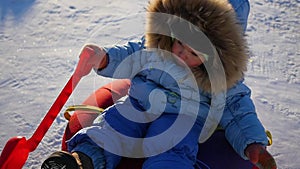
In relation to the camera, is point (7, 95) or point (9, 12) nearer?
point (7, 95)

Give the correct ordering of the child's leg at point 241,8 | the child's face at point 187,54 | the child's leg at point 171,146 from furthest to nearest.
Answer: the child's leg at point 241,8, the child's face at point 187,54, the child's leg at point 171,146

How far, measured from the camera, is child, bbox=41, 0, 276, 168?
3.66 feet

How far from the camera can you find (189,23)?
1.14m

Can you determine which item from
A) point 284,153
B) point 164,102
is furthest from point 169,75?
point 284,153

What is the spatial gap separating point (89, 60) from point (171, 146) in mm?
272

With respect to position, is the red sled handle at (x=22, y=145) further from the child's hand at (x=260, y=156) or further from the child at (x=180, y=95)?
the child's hand at (x=260, y=156)

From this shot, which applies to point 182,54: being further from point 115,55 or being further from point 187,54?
point 115,55

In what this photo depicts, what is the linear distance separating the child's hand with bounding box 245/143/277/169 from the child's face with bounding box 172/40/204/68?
0.74ft

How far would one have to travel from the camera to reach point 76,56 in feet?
6.72

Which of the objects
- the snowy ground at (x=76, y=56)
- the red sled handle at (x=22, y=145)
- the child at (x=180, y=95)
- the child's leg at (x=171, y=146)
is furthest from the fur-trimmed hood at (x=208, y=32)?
the snowy ground at (x=76, y=56)

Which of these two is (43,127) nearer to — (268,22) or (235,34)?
(235,34)

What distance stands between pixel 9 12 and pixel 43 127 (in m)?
1.23

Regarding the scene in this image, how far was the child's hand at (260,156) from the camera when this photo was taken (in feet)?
3.67

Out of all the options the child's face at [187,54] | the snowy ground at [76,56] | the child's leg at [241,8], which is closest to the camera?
the child's face at [187,54]
